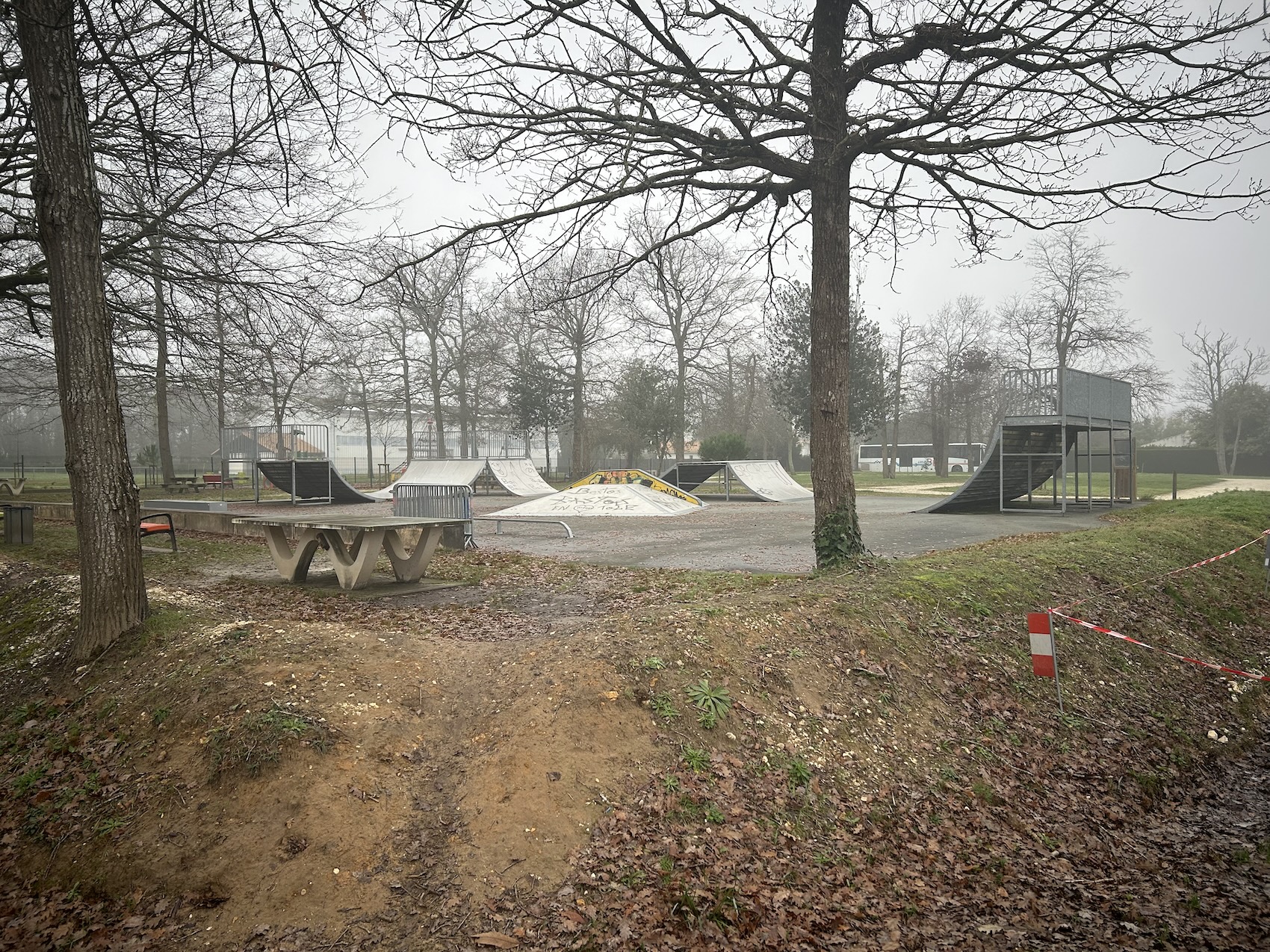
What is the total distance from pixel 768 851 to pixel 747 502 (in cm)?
2144

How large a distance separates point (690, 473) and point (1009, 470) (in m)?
10.9

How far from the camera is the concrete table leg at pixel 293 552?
8.47m

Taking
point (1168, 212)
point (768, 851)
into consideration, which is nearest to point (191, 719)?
point (768, 851)

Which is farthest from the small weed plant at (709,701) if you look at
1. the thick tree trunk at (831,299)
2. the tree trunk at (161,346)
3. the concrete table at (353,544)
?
the tree trunk at (161,346)

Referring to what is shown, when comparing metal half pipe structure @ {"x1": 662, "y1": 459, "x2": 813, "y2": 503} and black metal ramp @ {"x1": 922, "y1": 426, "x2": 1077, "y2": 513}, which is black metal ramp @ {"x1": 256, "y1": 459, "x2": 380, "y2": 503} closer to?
metal half pipe structure @ {"x1": 662, "y1": 459, "x2": 813, "y2": 503}

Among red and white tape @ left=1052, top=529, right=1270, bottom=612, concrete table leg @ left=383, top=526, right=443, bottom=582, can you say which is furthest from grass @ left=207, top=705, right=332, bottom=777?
red and white tape @ left=1052, top=529, right=1270, bottom=612

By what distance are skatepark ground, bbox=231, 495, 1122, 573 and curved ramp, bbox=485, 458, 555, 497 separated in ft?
23.5

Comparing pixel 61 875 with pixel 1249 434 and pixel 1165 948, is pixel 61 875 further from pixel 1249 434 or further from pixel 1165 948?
pixel 1249 434

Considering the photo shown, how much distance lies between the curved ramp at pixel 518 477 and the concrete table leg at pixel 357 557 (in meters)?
19.7

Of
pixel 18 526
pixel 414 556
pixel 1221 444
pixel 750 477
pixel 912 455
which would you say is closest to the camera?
pixel 414 556

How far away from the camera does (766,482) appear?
26938mm

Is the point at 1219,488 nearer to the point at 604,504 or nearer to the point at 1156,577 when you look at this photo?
the point at 604,504

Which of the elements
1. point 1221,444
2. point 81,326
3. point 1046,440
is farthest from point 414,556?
point 1221,444

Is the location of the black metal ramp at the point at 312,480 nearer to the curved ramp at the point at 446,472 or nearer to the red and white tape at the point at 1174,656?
the curved ramp at the point at 446,472
